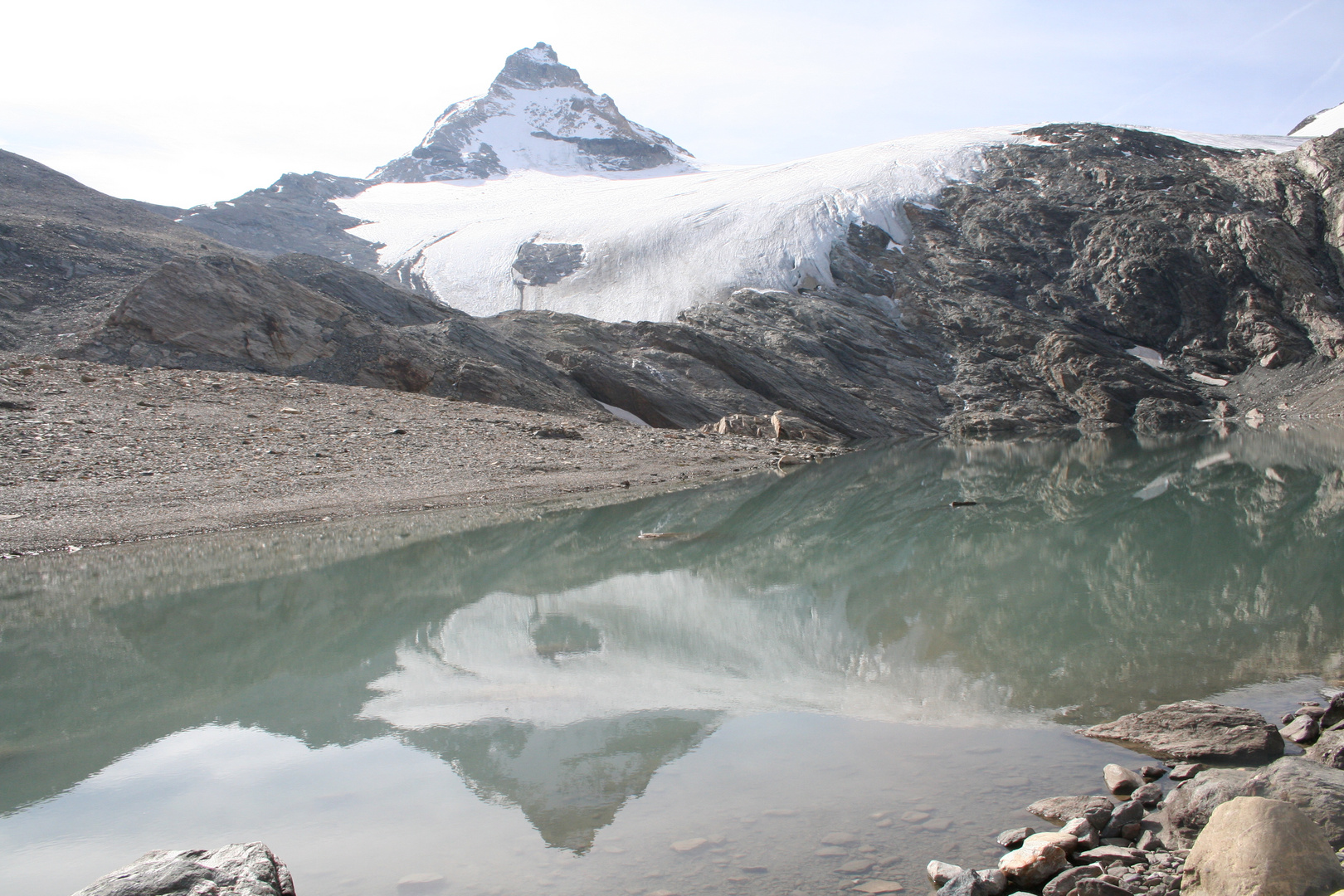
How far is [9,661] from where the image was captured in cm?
829

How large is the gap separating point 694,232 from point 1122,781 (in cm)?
6952

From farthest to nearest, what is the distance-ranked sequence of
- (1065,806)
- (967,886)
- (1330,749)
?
(1330,749) < (1065,806) < (967,886)

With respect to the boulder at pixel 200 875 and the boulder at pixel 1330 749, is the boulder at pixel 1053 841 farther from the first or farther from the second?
the boulder at pixel 200 875

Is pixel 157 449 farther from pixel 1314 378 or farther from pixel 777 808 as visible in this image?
pixel 1314 378

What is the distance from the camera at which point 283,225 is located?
90.6m

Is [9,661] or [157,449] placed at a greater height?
[157,449]

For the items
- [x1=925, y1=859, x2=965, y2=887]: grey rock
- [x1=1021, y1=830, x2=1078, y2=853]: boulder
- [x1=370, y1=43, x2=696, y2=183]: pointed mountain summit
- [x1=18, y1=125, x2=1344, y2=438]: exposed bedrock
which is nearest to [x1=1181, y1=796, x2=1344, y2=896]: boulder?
[x1=1021, y1=830, x2=1078, y2=853]: boulder

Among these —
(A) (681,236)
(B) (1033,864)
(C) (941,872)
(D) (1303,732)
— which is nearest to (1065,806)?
(B) (1033,864)

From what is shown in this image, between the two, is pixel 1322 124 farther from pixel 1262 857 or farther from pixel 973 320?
pixel 1262 857

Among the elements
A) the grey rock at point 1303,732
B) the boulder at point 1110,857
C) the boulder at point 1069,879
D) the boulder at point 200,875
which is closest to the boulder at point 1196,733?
the grey rock at point 1303,732

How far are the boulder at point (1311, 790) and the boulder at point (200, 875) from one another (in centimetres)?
507

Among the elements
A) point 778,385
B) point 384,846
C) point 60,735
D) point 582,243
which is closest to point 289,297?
point 778,385

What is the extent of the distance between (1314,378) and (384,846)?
6106 cm

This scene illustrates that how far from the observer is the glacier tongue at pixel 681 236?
6425 centimetres
